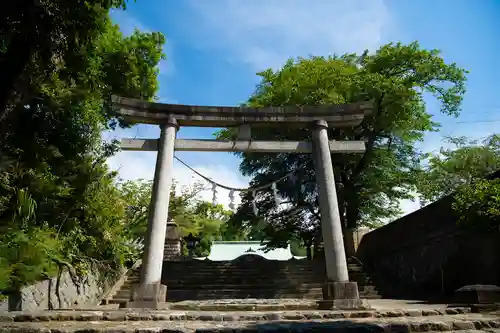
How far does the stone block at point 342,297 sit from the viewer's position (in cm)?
774

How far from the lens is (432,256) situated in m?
12.1

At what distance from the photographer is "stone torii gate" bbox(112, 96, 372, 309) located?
28.2ft

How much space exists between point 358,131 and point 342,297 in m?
10.9

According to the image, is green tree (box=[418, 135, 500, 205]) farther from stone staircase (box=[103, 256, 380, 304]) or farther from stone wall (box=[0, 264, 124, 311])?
stone wall (box=[0, 264, 124, 311])

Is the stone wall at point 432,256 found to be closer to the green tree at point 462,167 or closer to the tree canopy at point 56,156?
the green tree at point 462,167

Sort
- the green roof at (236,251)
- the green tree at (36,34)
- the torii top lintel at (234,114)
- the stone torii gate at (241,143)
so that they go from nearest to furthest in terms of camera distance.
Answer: the green tree at (36,34)
the stone torii gate at (241,143)
the torii top lintel at (234,114)
the green roof at (236,251)

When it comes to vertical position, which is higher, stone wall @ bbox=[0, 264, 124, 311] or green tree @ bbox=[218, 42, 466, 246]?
green tree @ bbox=[218, 42, 466, 246]

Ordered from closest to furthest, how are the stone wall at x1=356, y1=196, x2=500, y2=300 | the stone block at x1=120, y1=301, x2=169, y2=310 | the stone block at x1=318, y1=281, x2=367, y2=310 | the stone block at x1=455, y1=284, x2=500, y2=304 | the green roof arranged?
the stone block at x1=455, y1=284, x2=500, y2=304 < the stone block at x1=318, y1=281, x2=367, y2=310 < the stone block at x1=120, y1=301, x2=169, y2=310 < the stone wall at x1=356, y1=196, x2=500, y2=300 < the green roof

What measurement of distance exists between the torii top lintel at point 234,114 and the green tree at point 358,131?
4.77 meters

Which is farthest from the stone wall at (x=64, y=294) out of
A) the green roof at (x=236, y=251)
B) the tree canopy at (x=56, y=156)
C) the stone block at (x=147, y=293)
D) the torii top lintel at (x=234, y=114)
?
the green roof at (x=236, y=251)

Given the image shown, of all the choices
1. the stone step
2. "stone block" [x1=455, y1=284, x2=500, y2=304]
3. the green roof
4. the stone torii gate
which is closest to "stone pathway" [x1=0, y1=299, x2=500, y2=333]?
the stone step

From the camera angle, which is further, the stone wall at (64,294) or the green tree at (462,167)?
the green tree at (462,167)

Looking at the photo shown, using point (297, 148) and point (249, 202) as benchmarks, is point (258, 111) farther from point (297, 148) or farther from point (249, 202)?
point (249, 202)

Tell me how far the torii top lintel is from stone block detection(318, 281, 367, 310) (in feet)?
14.3
